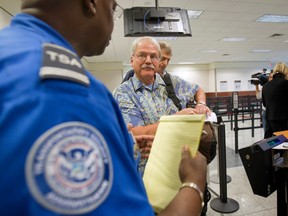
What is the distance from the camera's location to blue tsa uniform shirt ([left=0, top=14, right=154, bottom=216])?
0.93 ft

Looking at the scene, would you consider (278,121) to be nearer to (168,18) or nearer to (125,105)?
(168,18)

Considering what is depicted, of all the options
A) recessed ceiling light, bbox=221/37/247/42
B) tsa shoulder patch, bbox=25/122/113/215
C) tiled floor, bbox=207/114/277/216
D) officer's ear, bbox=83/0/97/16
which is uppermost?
recessed ceiling light, bbox=221/37/247/42

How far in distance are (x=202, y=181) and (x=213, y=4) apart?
15.5ft

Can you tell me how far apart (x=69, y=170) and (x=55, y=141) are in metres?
0.04

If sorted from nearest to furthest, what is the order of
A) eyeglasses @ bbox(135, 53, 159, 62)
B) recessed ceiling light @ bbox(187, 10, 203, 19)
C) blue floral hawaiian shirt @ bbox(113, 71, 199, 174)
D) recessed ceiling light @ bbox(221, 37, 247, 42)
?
blue floral hawaiian shirt @ bbox(113, 71, 199, 174) < eyeglasses @ bbox(135, 53, 159, 62) < recessed ceiling light @ bbox(187, 10, 203, 19) < recessed ceiling light @ bbox(221, 37, 247, 42)

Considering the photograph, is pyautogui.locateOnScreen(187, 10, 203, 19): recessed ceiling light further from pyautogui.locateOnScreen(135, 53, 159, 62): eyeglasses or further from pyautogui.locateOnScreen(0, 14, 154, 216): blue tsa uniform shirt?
pyautogui.locateOnScreen(0, 14, 154, 216): blue tsa uniform shirt

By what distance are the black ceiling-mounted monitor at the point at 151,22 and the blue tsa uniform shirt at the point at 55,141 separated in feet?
9.79

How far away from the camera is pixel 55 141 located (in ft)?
0.98

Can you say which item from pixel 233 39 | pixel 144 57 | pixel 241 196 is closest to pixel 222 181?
pixel 241 196

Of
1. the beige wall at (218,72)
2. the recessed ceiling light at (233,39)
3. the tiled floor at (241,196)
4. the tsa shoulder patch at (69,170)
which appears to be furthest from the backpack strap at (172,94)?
the beige wall at (218,72)

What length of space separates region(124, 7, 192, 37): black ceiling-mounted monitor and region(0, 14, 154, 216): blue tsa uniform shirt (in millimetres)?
2984

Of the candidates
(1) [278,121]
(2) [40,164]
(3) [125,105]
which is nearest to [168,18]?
(1) [278,121]

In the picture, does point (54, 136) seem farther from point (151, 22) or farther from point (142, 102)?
point (151, 22)

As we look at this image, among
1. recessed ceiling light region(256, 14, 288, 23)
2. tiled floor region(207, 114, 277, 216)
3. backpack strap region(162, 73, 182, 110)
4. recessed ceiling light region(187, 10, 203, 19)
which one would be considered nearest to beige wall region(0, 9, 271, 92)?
recessed ceiling light region(256, 14, 288, 23)
